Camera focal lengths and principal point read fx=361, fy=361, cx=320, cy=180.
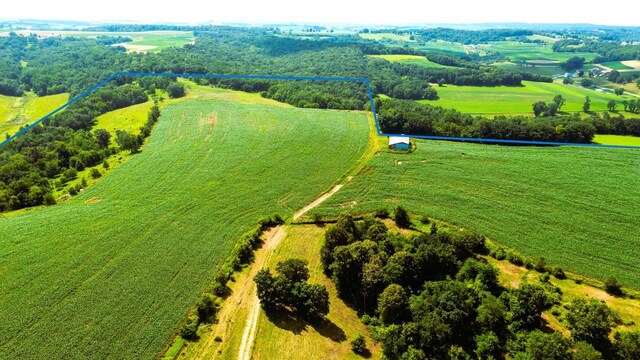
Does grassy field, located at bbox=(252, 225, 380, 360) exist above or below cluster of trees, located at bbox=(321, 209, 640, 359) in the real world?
below

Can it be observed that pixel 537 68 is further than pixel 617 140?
Yes

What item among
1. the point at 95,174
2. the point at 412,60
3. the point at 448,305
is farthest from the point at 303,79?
the point at 448,305

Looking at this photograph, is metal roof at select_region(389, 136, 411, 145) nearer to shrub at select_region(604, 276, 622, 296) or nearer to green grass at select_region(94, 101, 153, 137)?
shrub at select_region(604, 276, 622, 296)

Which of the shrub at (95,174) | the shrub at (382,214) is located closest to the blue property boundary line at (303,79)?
the shrub at (95,174)

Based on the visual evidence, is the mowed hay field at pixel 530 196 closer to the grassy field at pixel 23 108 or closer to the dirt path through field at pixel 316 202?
the dirt path through field at pixel 316 202

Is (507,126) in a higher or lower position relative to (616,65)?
lower

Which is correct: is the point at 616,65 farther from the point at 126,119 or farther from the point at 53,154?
the point at 53,154

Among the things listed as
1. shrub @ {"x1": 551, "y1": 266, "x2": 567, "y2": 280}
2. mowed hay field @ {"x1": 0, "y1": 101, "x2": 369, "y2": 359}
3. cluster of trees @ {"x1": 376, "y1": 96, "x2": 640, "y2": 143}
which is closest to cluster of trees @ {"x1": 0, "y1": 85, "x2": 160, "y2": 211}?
mowed hay field @ {"x1": 0, "y1": 101, "x2": 369, "y2": 359}
